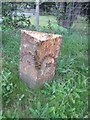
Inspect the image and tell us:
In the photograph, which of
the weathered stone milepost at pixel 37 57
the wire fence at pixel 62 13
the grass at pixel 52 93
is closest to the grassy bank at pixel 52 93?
the grass at pixel 52 93

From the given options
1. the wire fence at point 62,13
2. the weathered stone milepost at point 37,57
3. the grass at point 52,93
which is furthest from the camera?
the wire fence at point 62,13

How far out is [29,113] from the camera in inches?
125

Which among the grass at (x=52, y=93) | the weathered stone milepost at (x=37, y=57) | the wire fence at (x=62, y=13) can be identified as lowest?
the grass at (x=52, y=93)

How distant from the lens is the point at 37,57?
3455 mm

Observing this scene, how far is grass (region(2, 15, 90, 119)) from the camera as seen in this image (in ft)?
10.3

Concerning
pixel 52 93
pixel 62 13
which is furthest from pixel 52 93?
pixel 62 13

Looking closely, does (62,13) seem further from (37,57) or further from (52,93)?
(52,93)

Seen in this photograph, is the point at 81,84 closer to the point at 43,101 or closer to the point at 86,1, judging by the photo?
the point at 43,101

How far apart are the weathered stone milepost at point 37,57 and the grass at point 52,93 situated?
105 mm

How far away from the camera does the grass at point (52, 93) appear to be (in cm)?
315

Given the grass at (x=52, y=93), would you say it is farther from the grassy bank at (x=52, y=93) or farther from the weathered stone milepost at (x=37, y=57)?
the weathered stone milepost at (x=37, y=57)

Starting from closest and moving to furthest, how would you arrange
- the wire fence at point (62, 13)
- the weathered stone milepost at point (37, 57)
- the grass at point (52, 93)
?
1. the grass at point (52, 93)
2. the weathered stone milepost at point (37, 57)
3. the wire fence at point (62, 13)

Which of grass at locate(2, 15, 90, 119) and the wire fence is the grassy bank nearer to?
grass at locate(2, 15, 90, 119)

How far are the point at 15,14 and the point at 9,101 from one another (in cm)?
Result: 335
